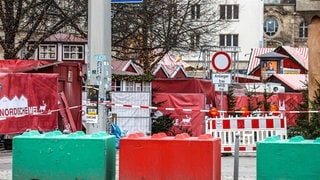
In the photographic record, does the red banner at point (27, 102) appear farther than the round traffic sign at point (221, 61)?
Yes

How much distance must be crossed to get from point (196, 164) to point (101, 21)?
20.0 ft

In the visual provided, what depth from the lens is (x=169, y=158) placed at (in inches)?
380

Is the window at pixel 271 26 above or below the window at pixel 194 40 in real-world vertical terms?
above

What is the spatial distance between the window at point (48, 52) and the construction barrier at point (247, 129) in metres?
26.0

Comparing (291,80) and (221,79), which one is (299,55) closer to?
(291,80)

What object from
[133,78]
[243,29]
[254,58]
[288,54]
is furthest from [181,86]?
[243,29]

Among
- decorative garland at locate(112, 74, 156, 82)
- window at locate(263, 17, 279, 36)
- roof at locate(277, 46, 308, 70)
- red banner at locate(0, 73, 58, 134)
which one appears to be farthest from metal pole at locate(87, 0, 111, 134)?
window at locate(263, 17, 279, 36)

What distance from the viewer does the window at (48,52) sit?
43719 millimetres

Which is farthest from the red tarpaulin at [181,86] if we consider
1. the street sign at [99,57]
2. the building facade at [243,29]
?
the building facade at [243,29]

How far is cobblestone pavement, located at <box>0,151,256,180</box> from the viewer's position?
1284 cm

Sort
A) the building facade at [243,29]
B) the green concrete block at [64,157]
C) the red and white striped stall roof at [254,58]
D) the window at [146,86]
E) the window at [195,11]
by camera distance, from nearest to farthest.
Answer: the green concrete block at [64,157], the window at [146,86], the window at [195,11], the red and white striped stall roof at [254,58], the building facade at [243,29]

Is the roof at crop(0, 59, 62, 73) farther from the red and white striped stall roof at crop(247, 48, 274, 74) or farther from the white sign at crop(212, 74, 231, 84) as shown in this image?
the red and white striped stall roof at crop(247, 48, 274, 74)

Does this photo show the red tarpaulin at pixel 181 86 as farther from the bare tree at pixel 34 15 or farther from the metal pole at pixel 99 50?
the metal pole at pixel 99 50

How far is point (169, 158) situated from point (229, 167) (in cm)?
583
